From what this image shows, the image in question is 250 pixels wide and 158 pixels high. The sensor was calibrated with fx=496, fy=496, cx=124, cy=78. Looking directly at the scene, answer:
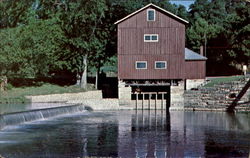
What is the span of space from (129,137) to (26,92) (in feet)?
64.4

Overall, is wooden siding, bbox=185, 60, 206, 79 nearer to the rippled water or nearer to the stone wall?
the stone wall

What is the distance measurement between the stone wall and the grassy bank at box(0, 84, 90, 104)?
31.9 ft

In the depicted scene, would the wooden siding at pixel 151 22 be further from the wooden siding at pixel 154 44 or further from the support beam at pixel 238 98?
the support beam at pixel 238 98

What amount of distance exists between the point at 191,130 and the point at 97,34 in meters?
22.7

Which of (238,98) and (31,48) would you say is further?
(31,48)

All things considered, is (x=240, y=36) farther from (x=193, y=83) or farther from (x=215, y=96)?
(x=215, y=96)

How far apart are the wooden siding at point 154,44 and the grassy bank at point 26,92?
5.84 m

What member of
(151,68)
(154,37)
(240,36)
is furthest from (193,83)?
(240,36)

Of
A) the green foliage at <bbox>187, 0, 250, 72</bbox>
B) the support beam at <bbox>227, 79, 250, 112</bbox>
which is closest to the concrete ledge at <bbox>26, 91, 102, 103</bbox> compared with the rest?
the support beam at <bbox>227, 79, 250, 112</bbox>

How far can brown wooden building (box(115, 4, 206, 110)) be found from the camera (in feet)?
135

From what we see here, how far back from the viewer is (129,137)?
77.4 ft

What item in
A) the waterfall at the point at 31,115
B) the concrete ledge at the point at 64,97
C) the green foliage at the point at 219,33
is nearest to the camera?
the waterfall at the point at 31,115

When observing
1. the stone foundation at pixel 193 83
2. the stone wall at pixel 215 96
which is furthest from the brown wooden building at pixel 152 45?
the stone wall at pixel 215 96

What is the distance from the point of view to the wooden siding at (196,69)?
42312mm
